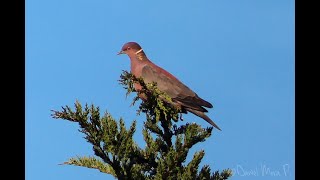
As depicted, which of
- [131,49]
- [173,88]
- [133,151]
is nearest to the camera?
[133,151]

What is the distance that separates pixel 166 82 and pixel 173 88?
14cm

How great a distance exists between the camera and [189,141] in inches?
156

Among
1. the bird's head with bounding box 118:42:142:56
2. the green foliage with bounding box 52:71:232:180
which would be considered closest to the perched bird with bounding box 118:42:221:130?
the bird's head with bounding box 118:42:142:56

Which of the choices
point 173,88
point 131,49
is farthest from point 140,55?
point 173,88

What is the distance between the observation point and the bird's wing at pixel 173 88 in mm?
6406

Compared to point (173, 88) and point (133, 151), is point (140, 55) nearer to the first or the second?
point (173, 88)

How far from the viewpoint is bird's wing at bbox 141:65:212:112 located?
641cm

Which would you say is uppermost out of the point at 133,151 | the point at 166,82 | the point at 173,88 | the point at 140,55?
the point at 140,55

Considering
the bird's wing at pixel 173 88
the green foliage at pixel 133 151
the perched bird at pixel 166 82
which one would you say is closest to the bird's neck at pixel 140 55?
the perched bird at pixel 166 82

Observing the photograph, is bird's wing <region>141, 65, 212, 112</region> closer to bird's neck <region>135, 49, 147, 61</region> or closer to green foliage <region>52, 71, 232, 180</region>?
bird's neck <region>135, 49, 147, 61</region>

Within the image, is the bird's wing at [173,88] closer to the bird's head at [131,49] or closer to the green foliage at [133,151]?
the bird's head at [131,49]

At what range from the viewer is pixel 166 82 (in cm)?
675
